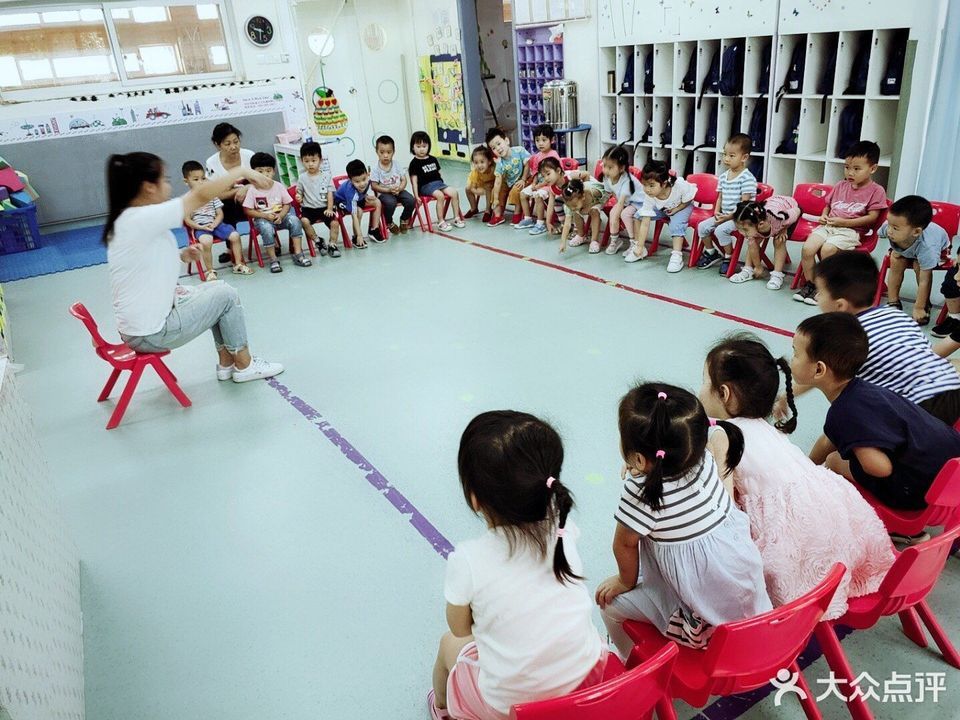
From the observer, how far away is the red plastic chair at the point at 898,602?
4.50ft

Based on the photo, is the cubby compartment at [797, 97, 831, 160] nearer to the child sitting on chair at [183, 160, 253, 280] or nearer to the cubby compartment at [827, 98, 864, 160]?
the cubby compartment at [827, 98, 864, 160]

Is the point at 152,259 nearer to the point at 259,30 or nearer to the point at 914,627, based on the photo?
the point at 914,627

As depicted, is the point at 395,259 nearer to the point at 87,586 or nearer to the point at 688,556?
the point at 87,586

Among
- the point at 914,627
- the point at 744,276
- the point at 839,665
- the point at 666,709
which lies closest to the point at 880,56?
the point at 744,276

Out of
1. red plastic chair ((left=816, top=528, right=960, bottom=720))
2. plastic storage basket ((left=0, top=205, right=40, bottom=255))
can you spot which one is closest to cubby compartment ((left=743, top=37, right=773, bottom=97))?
red plastic chair ((left=816, top=528, right=960, bottom=720))

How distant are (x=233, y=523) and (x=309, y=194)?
4.05 m

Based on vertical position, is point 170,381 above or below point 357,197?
below

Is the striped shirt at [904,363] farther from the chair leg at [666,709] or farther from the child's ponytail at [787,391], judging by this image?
the chair leg at [666,709]

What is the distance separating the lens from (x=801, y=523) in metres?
1.55

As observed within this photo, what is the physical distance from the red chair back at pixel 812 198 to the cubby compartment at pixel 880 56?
4.29 ft


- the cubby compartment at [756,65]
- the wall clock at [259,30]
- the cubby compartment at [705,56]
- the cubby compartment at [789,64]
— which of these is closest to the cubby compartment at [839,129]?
the cubby compartment at [789,64]

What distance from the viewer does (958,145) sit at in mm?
4645

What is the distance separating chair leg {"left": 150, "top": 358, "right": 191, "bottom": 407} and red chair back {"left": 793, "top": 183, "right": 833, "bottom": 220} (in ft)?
12.6

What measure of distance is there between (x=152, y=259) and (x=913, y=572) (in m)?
2.99
